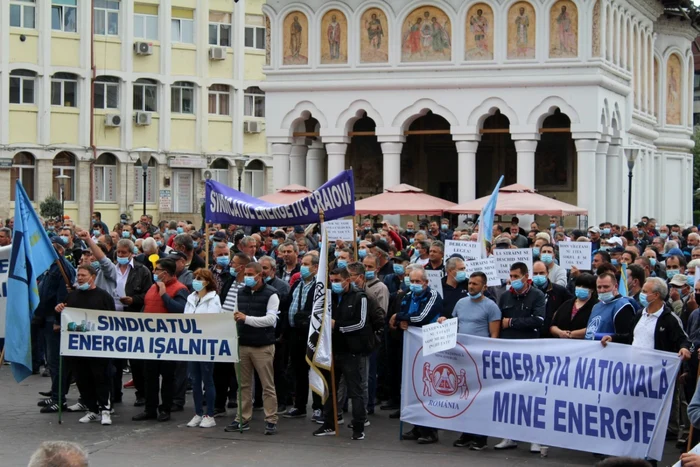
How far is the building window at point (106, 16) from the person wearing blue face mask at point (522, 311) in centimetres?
4298

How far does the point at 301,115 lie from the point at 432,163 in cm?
609

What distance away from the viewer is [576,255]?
18.0m

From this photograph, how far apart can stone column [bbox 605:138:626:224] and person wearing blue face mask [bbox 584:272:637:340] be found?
34.0 m

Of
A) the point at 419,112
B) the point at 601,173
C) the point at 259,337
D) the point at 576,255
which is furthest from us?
the point at 601,173

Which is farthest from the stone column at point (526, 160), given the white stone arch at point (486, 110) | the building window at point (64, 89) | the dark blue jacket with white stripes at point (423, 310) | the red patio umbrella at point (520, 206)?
the dark blue jacket with white stripes at point (423, 310)

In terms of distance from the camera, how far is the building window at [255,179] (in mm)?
59094

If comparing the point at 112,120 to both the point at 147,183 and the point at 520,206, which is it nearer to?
the point at 147,183

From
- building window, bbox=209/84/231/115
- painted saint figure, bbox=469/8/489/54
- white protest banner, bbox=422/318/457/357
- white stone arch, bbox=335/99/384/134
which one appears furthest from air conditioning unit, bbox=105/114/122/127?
white protest banner, bbox=422/318/457/357

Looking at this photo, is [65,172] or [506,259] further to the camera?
[65,172]

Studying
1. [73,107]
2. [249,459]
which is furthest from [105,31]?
[249,459]

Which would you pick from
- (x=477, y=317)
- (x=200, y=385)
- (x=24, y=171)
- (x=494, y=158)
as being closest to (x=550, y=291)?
(x=477, y=317)

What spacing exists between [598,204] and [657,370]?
109ft

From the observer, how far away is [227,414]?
14953 mm

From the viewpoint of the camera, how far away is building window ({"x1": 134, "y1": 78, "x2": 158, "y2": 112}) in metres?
54.9
